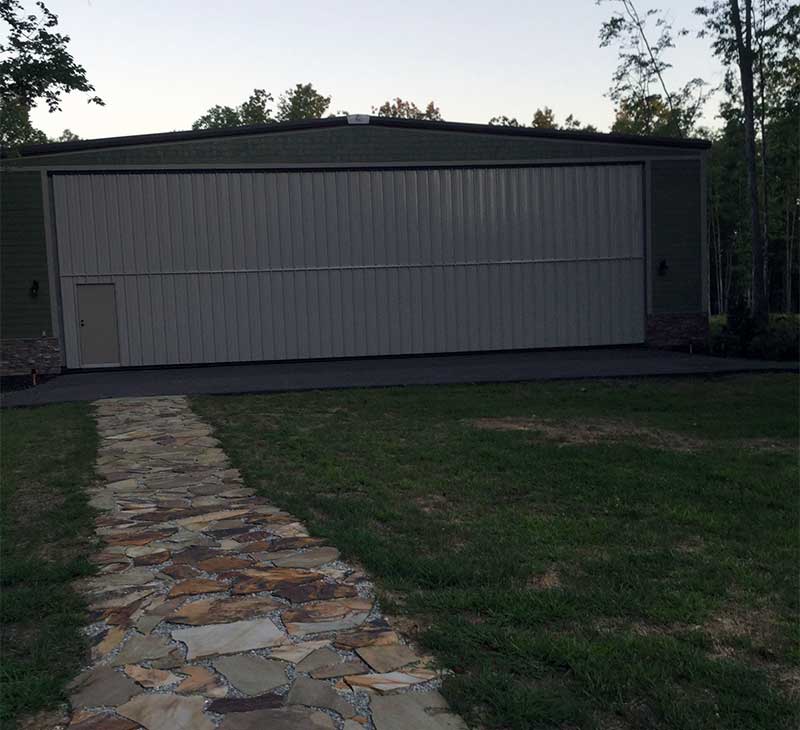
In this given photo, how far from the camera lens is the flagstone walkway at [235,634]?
9.39ft

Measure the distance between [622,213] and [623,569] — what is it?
1605 centimetres

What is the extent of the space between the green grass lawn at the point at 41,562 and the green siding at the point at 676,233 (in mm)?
13905

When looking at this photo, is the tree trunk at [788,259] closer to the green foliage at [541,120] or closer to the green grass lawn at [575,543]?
the green foliage at [541,120]

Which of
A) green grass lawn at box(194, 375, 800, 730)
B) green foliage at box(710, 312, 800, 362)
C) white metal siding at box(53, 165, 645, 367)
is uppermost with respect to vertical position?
white metal siding at box(53, 165, 645, 367)

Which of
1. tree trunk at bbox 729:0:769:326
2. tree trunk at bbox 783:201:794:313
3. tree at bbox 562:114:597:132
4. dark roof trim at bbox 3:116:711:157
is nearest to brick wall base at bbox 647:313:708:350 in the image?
tree trunk at bbox 729:0:769:326

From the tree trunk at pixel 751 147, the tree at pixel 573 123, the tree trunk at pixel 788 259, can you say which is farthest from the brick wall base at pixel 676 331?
the tree at pixel 573 123

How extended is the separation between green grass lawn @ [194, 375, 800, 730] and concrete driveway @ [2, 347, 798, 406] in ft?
12.4

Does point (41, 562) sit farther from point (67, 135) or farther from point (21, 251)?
point (67, 135)

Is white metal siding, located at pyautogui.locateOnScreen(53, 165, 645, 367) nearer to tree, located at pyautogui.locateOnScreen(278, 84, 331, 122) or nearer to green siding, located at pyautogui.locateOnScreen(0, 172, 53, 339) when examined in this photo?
green siding, located at pyautogui.locateOnScreen(0, 172, 53, 339)

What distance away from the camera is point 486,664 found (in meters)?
3.13

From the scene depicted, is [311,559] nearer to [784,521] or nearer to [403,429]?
[784,521]

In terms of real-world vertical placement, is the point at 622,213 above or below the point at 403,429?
above

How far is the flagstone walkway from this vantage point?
113 inches

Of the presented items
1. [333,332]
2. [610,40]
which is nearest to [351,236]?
[333,332]
